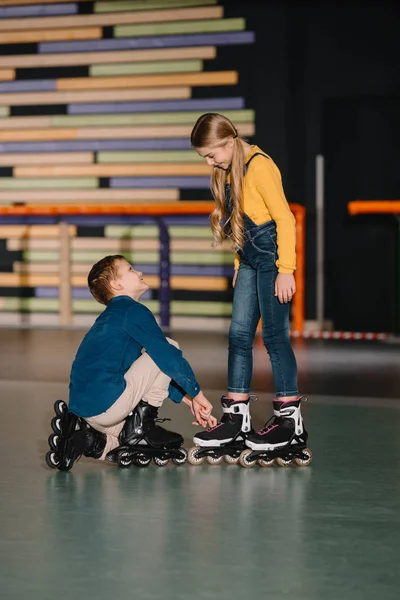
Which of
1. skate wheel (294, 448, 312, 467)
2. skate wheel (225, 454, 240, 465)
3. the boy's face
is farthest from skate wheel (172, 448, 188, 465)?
the boy's face

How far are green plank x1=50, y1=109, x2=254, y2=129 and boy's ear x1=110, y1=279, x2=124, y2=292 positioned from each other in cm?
616

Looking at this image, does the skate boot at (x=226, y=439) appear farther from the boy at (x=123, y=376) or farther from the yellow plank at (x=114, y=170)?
the yellow plank at (x=114, y=170)

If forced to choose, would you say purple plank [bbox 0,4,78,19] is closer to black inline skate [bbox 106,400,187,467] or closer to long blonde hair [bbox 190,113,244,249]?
long blonde hair [bbox 190,113,244,249]

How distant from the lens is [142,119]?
10484mm

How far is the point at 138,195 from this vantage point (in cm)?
1057

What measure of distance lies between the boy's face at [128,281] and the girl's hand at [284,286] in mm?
474

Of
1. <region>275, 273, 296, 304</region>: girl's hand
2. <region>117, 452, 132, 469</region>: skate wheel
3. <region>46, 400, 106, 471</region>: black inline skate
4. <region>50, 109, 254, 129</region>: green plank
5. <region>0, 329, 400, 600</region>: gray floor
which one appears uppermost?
<region>50, 109, 254, 129</region>: green plank

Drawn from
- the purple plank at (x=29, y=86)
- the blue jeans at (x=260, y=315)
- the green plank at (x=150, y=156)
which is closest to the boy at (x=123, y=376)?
the blue jeans at (x=260, y=315)

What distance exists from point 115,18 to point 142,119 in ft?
2.94

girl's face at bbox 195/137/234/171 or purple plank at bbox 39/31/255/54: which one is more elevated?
purple plank at bbox 39/31/255/54

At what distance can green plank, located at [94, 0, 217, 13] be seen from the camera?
1024cm

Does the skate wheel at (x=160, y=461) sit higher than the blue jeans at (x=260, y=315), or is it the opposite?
the blue jeans at (x=260, y=315)

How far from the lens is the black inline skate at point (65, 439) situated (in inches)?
154

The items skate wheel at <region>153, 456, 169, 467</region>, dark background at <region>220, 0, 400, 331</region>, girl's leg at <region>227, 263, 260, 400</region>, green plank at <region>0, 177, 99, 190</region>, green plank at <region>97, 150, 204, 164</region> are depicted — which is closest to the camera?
skate wheel at <region>153, 456, 169, 467</region>
